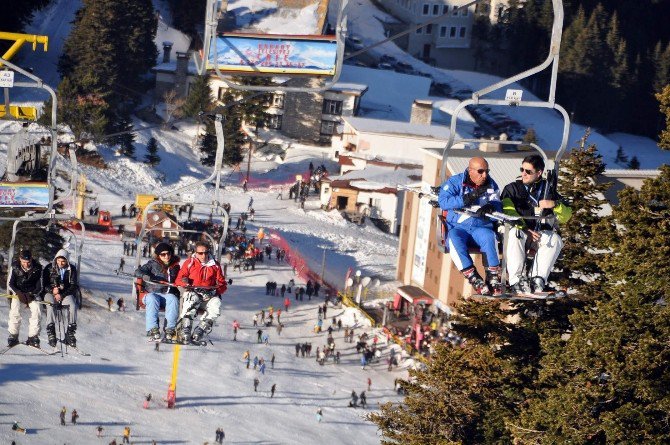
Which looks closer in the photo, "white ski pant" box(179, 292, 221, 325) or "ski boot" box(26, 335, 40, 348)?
"white ski pant" box(179, 292, 221, 325)

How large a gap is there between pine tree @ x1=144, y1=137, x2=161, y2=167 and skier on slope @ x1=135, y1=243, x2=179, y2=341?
61617mm

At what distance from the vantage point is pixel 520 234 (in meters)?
21.0

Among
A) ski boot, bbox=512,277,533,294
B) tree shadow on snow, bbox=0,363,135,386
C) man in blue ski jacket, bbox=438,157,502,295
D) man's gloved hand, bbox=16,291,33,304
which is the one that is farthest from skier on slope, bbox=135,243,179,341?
tree shadow on snow, bbox=0,363,135,386

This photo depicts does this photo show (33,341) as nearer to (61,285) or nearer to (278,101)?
(61,285)

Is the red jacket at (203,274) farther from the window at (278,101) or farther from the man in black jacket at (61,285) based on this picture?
the window at (278,101)

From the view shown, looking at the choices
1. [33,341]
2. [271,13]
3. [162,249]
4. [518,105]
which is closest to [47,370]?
[271,13]

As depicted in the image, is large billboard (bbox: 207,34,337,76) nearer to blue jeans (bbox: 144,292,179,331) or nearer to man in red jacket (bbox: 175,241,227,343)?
man in red jacket (bbox: 175,241,227,343)

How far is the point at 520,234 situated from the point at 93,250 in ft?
157

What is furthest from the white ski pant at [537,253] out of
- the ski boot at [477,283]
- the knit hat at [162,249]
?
the knit hat at [162,249]

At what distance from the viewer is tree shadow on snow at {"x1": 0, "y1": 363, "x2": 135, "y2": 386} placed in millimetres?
53812

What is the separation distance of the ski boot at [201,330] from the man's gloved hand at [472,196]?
16.3ft

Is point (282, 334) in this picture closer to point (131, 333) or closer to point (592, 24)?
point (131, 333)

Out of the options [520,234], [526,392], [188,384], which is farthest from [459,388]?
[188,384]

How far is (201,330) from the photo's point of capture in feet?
77.4
